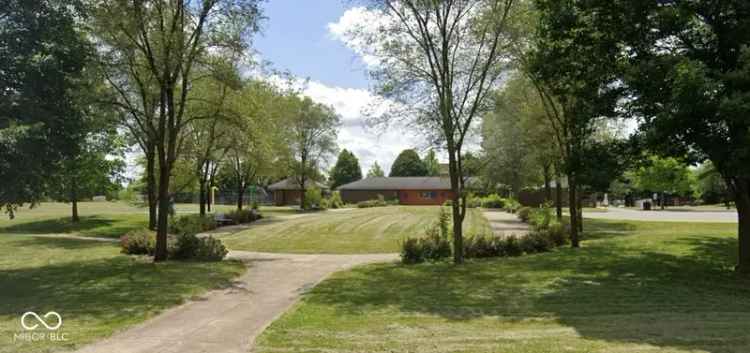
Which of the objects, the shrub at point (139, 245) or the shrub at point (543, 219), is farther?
the shrub at point (543, 219)

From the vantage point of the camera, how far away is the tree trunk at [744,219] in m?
13.3

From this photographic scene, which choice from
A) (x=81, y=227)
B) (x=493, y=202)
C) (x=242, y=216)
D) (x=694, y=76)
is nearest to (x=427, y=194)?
(x=493, y=202)

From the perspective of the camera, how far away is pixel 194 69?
58.1 ft

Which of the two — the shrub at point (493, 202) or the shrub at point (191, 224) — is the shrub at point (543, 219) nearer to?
the shrub at point (191, 224)

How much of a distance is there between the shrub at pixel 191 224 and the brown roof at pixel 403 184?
42.3 m

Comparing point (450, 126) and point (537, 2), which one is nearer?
point (537, 2)

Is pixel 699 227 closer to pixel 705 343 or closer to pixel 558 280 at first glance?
pixel 558 280

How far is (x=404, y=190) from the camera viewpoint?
237 ft

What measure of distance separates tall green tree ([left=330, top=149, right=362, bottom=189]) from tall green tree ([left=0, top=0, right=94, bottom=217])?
268ft

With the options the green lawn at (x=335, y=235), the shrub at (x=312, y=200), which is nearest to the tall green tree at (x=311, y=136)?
the shrub at (x=312, y=200)

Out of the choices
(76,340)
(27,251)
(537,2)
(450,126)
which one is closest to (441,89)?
(450,126)

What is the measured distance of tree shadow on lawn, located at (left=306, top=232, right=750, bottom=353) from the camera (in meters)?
8.20

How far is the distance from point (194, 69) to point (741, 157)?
613 inches

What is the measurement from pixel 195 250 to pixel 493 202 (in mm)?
43801
